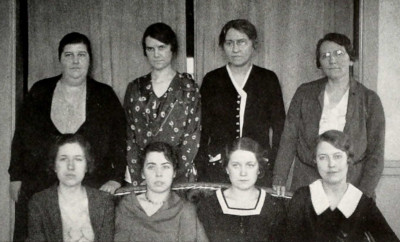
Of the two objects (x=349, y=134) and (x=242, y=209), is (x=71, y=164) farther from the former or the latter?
(x=349, y=134)

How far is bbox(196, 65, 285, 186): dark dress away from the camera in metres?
2.75

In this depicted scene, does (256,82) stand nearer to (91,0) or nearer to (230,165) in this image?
(230,165)

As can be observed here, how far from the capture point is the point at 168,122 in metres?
2.65

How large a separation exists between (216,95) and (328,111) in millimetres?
584

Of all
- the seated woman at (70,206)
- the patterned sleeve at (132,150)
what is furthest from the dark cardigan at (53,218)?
the patterned sleeve at (132,150)

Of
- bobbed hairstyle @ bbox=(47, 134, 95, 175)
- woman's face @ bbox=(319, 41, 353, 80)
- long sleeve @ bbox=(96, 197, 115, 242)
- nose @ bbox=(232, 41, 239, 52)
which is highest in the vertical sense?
nose @ bbox=(232, 41, 239, 52)

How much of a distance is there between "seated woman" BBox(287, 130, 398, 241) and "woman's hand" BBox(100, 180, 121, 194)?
82 centimetres

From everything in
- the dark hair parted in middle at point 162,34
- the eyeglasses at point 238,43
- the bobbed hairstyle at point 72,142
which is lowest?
the bobbed hairstyle at point 72,142

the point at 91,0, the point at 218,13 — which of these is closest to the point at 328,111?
the point at 218,13

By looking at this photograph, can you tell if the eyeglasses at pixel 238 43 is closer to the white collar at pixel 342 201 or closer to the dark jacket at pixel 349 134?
the dark jacket at pixel 349 134

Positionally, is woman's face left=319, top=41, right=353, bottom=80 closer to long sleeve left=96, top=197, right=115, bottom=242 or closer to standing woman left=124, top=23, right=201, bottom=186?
standing woman left=124, top=23, right=201, bottom=186

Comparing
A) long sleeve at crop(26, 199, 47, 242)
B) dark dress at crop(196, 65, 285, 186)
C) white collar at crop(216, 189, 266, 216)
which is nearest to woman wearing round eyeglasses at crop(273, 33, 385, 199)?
dark dress at crop(196, 65, 285, 186)

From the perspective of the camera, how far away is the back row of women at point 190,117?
2.57 metres

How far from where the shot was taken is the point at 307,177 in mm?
2637
